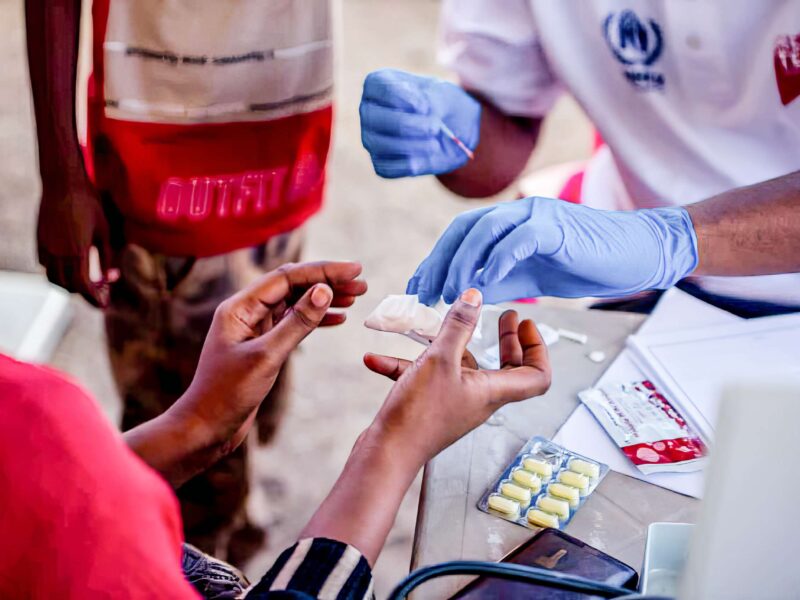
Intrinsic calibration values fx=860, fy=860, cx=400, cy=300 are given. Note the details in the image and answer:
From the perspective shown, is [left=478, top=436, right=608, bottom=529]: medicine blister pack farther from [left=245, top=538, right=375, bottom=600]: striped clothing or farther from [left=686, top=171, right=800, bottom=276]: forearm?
[left=686, top=171, right=800, bottom=276]: forearm

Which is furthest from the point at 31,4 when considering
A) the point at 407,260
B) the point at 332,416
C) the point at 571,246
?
the point at 407,260

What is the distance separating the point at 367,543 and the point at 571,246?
0.36m

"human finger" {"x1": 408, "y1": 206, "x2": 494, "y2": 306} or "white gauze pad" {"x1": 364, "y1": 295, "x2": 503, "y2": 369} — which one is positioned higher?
"human finger" {"x1": 408, "y1": 206, "x2": 494, "y2": 306}

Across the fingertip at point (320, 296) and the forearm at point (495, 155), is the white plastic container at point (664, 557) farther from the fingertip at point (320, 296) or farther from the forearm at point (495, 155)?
the forearm at point (495, 155)

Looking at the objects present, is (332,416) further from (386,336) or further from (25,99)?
(25,99)

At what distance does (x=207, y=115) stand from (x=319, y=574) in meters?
0.67

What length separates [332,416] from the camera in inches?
71.6

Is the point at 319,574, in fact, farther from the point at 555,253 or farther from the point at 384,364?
the point at 555,253

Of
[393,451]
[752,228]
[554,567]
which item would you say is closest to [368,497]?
[393,451]

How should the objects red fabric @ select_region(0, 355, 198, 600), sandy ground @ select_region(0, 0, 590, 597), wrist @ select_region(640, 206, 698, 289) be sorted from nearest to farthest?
red fabric @ select_region(0, 355, 198, 600)
wrist @ select_region(640, 206, 698, 289)
sandy ground @ select_region(0, 0, 590, 597)

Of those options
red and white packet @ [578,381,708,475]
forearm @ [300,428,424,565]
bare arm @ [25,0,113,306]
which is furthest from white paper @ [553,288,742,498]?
bare arm @ [25,0,113,306]

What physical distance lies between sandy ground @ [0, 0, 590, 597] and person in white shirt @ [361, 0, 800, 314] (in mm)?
715

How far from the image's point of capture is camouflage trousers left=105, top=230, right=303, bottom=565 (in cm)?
117

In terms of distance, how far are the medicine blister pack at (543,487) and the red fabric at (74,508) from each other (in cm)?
32
